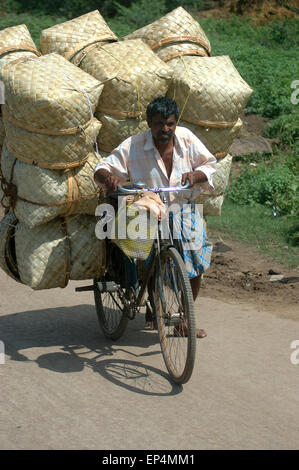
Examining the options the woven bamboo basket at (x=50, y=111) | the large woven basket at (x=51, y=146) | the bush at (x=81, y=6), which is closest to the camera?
the woven bamboo basket at (x=50, y=111)

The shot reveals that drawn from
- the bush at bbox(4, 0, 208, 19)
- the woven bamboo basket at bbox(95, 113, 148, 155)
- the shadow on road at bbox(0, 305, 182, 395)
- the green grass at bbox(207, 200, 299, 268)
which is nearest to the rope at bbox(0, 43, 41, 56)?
the woven bamboo basket at bbox(95, 113, 148, 155)

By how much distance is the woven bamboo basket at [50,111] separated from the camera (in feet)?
15.2

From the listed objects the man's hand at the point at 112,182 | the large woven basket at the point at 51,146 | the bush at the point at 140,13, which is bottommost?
the bush at the point at 140,13

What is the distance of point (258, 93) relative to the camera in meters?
13.4

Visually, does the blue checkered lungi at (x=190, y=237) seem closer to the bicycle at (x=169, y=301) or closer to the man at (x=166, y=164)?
the man at (x=166, y=164)

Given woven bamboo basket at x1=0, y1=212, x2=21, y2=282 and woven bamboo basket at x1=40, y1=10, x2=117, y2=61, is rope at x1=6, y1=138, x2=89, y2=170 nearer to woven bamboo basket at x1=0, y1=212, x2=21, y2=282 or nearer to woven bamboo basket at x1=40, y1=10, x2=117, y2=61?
woven bamboo basket at x1=0, y1=212, x2=21, y2=282

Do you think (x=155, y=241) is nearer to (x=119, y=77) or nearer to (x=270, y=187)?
(x=119, y=77)

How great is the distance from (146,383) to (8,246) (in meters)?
1.52

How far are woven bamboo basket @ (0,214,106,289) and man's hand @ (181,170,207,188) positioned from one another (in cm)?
91

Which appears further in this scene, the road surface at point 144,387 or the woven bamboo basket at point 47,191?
the woven bamboo basket at point 47,191

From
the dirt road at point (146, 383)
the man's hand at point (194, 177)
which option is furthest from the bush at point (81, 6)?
the man's hand at point (194, 177)

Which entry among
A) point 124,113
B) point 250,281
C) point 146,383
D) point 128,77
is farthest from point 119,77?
point 250,281

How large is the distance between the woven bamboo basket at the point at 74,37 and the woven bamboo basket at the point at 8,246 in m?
1.21

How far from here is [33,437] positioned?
366 centimetres
